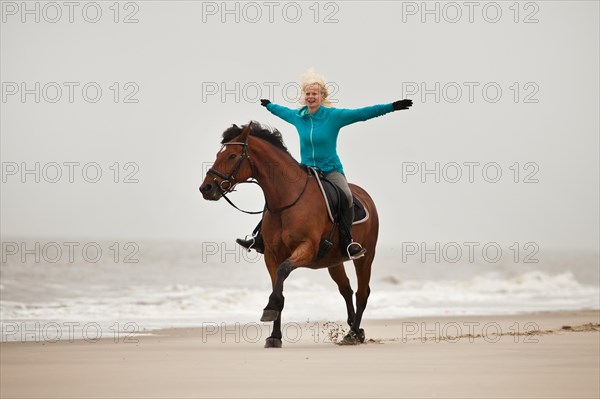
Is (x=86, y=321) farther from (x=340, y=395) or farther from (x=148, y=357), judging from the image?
(x=340, y=395)

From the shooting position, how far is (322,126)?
40.1 feet

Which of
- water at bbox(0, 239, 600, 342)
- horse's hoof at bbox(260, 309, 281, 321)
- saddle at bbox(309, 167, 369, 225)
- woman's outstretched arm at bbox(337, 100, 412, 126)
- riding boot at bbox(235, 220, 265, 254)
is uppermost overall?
woman's outstretched arm at bbox(337, 100, 412, 126)

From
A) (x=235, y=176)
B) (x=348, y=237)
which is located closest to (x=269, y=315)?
(x=235, y=176)

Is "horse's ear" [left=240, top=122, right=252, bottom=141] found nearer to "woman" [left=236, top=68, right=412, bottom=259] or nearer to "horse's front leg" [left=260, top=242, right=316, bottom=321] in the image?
"woman" [left=236, top=68, right=412, bottom=259]

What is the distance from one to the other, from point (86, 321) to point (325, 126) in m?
6.78

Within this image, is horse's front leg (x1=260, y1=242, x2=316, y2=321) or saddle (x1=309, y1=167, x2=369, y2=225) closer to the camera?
horse's front leg (x1=260, y1=242, x2=316, y2=321)

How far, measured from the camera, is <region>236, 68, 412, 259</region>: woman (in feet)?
40.0

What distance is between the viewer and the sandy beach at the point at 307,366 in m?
8.62

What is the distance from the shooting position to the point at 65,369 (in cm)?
984

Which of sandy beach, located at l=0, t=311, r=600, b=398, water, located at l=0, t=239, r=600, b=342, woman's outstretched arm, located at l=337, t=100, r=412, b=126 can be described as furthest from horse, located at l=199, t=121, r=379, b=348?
water, located at l=0, t=239, r=600, b=342

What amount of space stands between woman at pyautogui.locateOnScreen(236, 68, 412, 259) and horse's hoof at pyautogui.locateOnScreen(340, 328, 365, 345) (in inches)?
41.6

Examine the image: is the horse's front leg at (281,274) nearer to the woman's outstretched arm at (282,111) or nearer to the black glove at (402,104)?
the woman's outstretched arm at (282,111)

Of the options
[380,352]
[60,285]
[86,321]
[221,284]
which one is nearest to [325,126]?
[380,352]

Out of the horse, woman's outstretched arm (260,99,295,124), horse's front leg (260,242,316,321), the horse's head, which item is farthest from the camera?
woman's outstretched arm (260,99,295,124)
